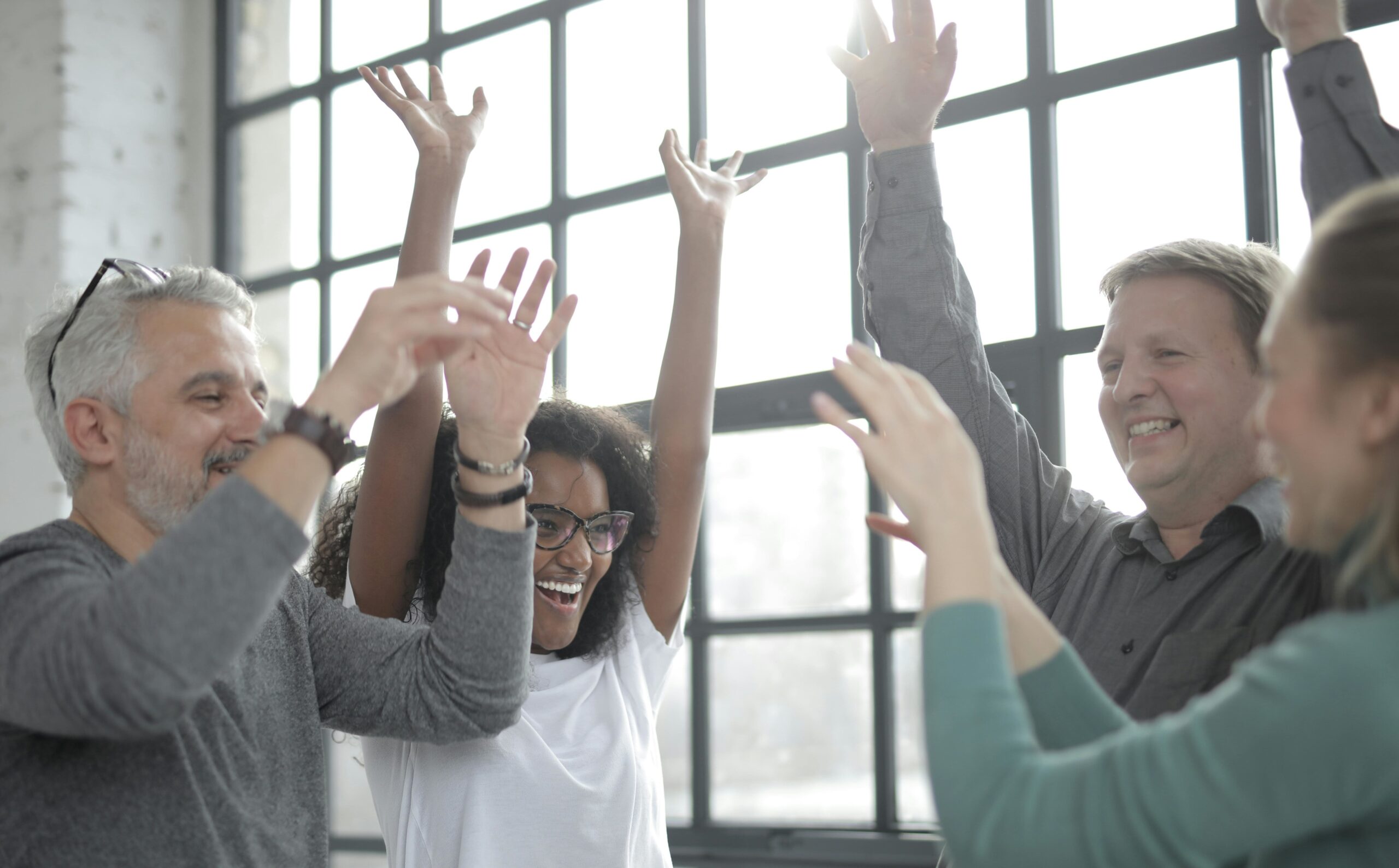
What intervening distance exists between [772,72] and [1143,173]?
92cm

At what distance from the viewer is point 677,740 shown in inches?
115

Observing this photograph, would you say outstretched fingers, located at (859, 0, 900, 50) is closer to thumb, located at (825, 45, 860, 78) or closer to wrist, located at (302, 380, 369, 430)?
thumb, located at (825, 45, 860, 78)

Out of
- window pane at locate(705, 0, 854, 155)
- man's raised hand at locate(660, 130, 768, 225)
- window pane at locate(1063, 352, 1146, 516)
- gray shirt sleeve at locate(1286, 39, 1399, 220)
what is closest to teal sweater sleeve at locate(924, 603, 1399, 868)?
gray shirt sleeve at locate(1286, 39, 1399, 220)

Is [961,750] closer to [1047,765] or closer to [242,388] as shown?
[1047,765]

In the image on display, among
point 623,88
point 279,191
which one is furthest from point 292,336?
point 623,88

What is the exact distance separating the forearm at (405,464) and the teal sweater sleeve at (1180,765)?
1010 mm

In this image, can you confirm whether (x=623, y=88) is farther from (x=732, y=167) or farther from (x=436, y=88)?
(x=436, y=88)

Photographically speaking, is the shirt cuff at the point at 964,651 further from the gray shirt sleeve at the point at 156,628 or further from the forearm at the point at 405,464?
the forearm at the point at 405,464

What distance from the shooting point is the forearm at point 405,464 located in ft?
5.70

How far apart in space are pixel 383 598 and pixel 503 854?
1.35 feet

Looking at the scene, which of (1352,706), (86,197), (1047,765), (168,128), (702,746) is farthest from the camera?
(168,128)

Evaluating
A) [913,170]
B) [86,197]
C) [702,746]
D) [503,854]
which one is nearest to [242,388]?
[503,854]

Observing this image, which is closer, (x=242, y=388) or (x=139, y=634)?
(x=139, y=634)

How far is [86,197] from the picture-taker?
12.1 feet
